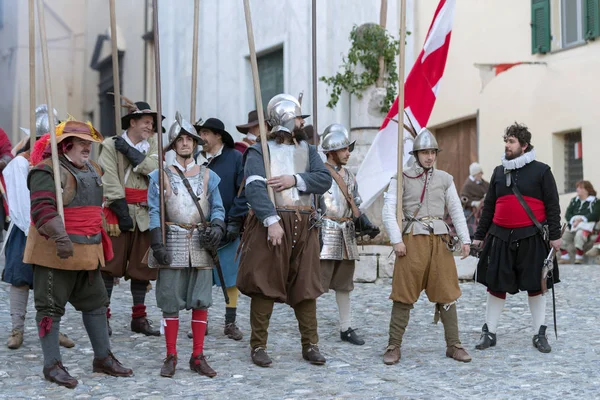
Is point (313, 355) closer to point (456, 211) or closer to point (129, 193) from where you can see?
point (456, 211)

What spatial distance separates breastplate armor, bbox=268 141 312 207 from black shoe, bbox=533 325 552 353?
195 centimetres

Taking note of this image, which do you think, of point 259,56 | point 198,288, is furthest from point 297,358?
point 259,56

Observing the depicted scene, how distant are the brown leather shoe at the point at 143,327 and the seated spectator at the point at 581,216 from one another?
908cm

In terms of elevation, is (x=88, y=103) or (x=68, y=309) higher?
(x=88, y=103)

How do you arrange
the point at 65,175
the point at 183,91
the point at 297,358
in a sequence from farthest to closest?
1. the point at 183,91
2. the point at 297,358
3. the point at 65,175


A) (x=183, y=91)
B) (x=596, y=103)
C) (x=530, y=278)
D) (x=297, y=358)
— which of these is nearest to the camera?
(x=297, y=358)

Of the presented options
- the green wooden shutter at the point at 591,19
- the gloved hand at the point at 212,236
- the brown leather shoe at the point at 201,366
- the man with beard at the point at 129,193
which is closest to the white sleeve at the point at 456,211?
the gloved hand at the point at 212,236

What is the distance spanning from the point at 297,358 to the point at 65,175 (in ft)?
6.44

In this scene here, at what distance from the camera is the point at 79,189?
5.99 m

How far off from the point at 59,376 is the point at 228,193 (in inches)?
87.7

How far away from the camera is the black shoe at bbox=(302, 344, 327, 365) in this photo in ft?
21.4

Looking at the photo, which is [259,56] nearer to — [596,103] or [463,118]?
[463,118]

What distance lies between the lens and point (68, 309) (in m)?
8.61

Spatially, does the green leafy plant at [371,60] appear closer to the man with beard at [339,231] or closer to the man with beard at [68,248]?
the man with beard at [339,231]
